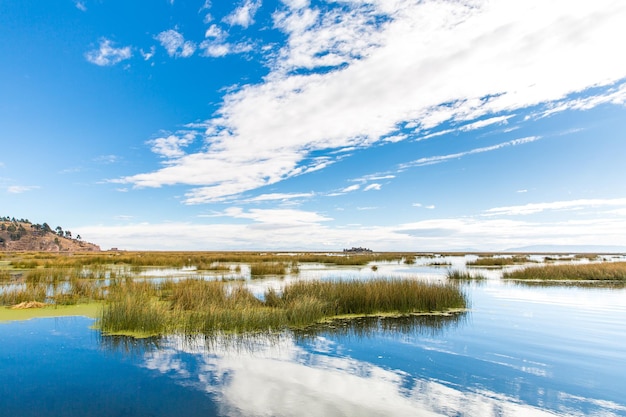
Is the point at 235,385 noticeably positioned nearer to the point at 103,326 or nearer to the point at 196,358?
the point at 196,358

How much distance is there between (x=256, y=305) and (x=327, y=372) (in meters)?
6.40

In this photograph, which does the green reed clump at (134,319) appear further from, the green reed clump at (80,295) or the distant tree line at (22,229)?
the distant tree line at (22,229)

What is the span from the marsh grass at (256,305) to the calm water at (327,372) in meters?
0.85

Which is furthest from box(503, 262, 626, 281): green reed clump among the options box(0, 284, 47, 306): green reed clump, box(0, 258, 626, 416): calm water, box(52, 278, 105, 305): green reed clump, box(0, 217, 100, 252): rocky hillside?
box(0, 217, 100, 252): rocky hillside

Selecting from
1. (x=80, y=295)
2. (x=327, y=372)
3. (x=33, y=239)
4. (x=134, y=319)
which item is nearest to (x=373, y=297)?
(x=327, y=372)

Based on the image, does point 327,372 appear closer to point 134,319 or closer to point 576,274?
point 134,319

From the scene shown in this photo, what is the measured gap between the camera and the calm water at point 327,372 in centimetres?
645

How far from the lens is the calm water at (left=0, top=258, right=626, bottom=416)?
6.45 meters

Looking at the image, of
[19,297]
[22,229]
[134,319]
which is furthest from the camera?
[22,229]

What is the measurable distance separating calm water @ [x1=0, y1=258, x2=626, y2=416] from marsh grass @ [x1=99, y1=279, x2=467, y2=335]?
2.79 feet

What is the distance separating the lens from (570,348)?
411 inches

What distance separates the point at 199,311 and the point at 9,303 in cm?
930

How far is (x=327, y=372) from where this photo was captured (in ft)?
26.6

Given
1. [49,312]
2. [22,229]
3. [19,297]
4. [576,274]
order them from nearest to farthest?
[49,312] → [19,297] → [576,274] → [22,229]
